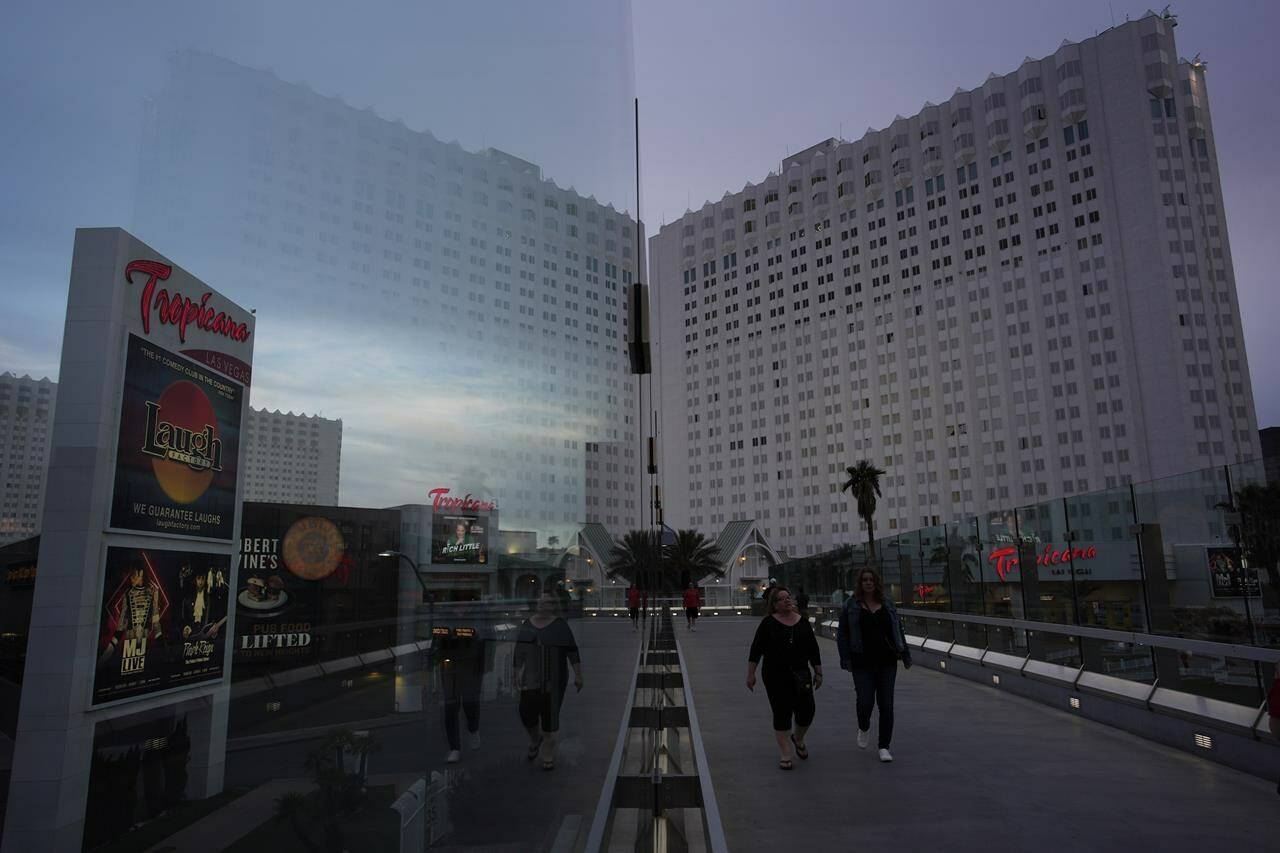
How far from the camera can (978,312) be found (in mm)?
70500

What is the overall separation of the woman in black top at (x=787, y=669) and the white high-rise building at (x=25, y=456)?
224 inches

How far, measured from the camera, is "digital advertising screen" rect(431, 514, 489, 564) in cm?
138

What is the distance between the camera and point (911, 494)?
72000mm

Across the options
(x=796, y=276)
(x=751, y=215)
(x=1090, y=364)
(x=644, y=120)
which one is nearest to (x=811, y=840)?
(x=644, y=120)

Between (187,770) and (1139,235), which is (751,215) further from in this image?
(187,770)

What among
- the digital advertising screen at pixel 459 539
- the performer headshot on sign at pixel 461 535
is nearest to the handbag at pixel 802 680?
the digital advertising screen at pixel 459 539

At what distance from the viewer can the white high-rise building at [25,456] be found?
33.4 inches

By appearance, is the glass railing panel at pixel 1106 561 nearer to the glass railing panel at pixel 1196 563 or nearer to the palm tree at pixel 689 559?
the glass railing panel at pixel 1196 563

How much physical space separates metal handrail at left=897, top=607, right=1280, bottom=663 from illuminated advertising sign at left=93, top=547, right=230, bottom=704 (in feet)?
21.0

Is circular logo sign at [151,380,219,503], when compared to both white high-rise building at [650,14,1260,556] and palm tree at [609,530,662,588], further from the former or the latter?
white high-rise building at [650,14,1260,556]

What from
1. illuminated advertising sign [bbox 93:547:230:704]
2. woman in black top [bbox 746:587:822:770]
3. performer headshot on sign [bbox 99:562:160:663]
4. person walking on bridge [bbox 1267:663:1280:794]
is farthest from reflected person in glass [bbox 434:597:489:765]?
person walking on bridge [bbox 1267:663:1280:794]

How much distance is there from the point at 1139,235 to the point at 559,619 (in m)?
73.1

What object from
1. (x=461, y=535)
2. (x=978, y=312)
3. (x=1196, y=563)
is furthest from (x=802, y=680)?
(x=978, y=312)

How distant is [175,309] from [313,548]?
0.42m
